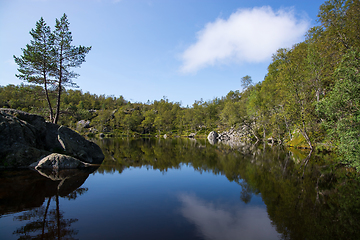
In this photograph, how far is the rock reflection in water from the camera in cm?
668

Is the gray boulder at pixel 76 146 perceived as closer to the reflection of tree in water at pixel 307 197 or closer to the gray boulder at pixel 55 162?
the gray boulder at pixel 55 162

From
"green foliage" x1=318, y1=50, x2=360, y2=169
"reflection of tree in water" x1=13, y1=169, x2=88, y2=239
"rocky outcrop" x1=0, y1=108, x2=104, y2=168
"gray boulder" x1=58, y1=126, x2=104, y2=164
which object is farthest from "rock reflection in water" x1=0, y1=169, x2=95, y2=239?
"green foliage" x1=318, y1=50, x2=360, y2=169

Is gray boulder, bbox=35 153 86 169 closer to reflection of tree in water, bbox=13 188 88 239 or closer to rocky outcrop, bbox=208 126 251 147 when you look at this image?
reflection of tree in water, bbox=13 188 88 239

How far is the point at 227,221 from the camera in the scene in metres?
8.20

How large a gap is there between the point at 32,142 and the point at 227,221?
19.5 meters

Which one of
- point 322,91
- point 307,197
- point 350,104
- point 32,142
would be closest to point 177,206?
point 307,197

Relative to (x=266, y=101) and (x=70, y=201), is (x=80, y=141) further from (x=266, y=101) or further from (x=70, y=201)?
(x=266, y=101)

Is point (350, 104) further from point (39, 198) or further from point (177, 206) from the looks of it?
point (39, 198)

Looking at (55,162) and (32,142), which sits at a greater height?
(32,142)

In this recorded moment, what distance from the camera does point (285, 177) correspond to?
1545 centimetres

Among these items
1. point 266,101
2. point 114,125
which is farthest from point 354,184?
point 114,125

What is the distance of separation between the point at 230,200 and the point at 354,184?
34.3ft

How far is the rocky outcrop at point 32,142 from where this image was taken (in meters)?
15.9

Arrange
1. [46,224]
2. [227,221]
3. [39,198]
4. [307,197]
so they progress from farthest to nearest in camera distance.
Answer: [307,197] < [39,198] < [227,221] < [46,224]
